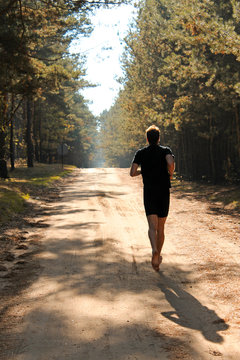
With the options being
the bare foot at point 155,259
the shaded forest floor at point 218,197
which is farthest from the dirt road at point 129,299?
the shaded forest floor at point 218,197

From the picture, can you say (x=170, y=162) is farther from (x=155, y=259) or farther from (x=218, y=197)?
(x=218, y=197)

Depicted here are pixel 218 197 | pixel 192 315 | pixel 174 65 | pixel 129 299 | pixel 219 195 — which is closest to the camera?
pixel 192 315

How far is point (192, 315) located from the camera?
491 cm

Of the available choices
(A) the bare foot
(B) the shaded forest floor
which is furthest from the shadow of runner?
(B) the shaded forest floor

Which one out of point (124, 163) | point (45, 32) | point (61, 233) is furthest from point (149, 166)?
point (124, 163)

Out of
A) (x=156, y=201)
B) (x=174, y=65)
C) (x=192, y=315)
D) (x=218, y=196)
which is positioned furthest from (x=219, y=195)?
(x=192, y=315)

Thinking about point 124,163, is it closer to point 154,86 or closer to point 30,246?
point 154,86

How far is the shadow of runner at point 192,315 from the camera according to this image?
14.6 ft

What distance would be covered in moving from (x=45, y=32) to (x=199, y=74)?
742 cm

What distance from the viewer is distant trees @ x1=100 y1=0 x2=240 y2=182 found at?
1670cm

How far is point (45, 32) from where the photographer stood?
66.3ft

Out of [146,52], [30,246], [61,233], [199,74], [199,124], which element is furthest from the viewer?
[146,52]

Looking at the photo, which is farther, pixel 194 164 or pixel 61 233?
pixel 194 164

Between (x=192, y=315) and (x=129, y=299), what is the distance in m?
0.86
